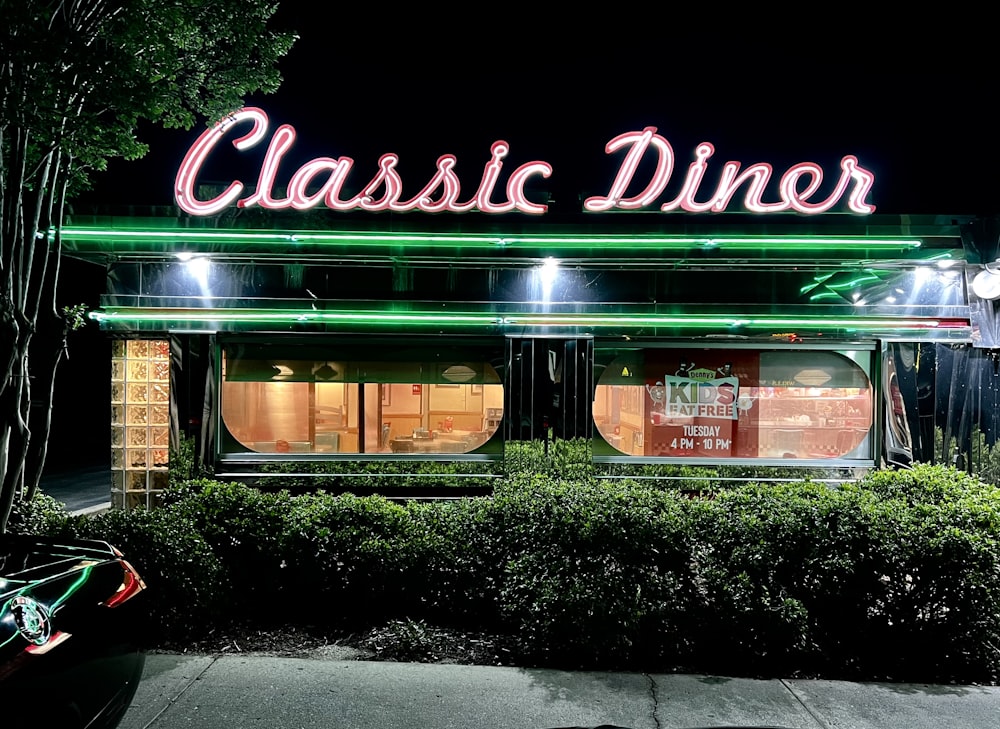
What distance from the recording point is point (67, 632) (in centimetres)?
Result: 265

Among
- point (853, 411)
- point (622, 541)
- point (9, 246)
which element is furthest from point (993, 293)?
point (9, 246)

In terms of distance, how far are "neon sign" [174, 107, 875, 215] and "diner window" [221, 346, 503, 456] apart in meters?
2.31

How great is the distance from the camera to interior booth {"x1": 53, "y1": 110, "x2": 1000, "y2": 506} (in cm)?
876

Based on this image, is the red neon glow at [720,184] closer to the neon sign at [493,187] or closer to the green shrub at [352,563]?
the neon sign at [493,187]

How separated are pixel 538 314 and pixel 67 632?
721 cm

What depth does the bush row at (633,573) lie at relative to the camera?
436 centimetres

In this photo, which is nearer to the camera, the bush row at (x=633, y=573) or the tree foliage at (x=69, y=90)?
the bush row at (x=633, y=573)

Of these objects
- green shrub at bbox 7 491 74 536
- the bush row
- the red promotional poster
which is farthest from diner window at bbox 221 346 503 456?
the bush row

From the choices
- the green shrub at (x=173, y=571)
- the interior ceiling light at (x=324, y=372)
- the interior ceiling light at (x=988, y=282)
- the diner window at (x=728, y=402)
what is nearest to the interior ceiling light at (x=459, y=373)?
the interior ceiling light at (x=324, y=372)

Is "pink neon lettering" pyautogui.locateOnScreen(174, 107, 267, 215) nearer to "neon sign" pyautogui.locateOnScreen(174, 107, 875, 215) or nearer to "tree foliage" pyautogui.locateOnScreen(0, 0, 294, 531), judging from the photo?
"neon sign" pyautogui.locateOnScreen(174, 107, 875, 215)

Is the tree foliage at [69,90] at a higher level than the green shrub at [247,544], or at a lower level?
→ higher

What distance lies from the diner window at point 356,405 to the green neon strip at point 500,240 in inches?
66.9

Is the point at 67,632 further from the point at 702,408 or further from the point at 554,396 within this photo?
the point at 702,408

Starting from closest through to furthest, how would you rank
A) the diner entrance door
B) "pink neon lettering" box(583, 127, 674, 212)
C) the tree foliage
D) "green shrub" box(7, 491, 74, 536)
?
the tree foliage, "green shrub" box(7, 491, 74, 536), "pink neon lettering" box(583, 127, 674, 212), the diner entrance door
